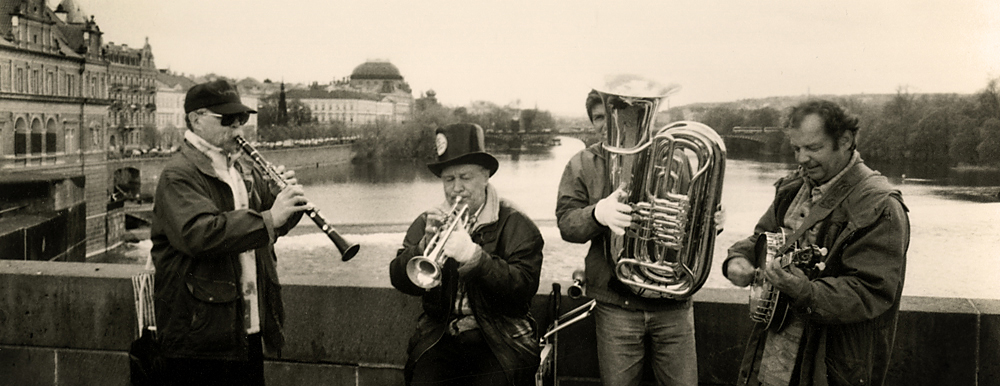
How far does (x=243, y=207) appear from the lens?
3314 millimetres

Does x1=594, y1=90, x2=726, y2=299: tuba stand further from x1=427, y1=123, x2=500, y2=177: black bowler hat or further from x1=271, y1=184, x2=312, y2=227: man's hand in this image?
x1=271, y1=184, x2=312, y2=227: man's hand

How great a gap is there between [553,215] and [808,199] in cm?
301

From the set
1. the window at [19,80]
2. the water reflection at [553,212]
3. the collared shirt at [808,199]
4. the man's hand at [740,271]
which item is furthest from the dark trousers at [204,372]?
the window at [19,80]

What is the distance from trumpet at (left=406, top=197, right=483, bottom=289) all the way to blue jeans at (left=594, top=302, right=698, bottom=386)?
2.75 ft

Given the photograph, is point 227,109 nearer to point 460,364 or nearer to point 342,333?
point 460,364

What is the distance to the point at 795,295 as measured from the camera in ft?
8.71

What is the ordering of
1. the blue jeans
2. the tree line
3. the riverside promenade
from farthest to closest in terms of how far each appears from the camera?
the tree line → the riverside promenade → the blue jeans

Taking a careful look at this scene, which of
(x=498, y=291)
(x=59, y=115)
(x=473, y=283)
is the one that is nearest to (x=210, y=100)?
(x=473, y=283)

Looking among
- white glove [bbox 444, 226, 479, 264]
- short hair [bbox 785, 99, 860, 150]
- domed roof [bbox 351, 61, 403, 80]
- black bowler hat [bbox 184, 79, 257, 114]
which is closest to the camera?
short hair [bbox 785, 99, 860, 150]

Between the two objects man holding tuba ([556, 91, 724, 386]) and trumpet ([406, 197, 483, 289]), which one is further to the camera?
man holding tuba ([556, 91, 724, 386])

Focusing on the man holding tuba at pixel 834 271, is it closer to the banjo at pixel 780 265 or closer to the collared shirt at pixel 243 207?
the banjo at pixel 780 265

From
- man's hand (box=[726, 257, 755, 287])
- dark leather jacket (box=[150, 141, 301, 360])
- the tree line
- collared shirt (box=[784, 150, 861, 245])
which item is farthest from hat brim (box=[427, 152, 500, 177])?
the tree line

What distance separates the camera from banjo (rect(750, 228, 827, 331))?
107 inches

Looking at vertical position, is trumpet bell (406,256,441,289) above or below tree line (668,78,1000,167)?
below
